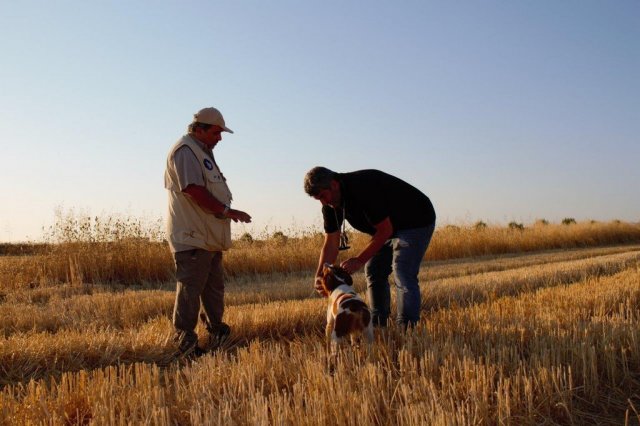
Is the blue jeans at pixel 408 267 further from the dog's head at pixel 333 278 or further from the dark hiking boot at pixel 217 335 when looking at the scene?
the dark hiking boot at pixel 217 335

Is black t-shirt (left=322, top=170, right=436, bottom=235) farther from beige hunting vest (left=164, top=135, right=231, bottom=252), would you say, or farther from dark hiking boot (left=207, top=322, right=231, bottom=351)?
dark hiking boot (left=207, top=322, right=231, bottom=351)

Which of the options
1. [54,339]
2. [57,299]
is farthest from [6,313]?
[54,339]

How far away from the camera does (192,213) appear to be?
5.81 m

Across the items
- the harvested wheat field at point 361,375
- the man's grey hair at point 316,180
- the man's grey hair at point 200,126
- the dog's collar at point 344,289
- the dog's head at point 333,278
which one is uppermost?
the man's grey hair at point 200,126

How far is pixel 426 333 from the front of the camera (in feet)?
16.5

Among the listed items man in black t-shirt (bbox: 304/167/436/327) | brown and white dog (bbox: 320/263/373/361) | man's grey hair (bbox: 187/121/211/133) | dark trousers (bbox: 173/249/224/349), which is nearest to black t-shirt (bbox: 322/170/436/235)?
man in black t-shirt (bbox: 304/167/436/327)

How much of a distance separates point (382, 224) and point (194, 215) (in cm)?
193

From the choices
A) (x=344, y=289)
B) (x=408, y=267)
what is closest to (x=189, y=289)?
(x=344, y=289)

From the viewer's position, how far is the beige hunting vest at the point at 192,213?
5773 mm

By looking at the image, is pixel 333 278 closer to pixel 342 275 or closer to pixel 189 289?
pixel 342 275

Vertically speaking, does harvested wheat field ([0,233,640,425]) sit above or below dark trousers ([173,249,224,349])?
below

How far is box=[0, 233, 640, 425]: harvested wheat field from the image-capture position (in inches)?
132

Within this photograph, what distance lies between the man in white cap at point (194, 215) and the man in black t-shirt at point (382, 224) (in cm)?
96

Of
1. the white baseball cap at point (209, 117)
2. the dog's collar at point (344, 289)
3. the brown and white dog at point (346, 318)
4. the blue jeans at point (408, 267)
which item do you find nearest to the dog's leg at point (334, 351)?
the brown and white dog at point (346, 318)
